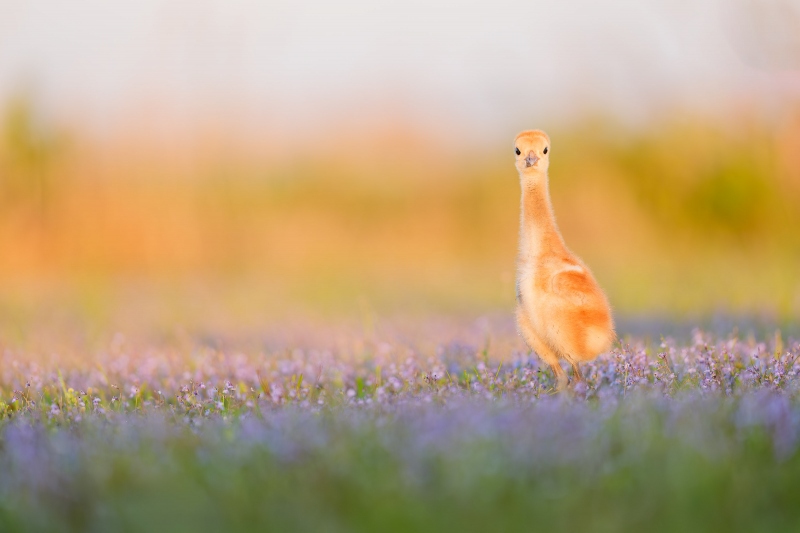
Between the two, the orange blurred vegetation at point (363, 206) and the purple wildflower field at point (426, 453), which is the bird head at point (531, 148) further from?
the orange blurred vegetation at point (363, 206)

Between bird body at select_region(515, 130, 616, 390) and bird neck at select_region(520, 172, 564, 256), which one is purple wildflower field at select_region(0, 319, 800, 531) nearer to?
bird body at select_region(515, 130, 616, 390)

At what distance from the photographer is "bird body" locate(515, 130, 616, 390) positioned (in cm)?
424

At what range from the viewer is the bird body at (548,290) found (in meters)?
4.24

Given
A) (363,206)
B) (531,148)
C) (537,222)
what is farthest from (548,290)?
(363,206)

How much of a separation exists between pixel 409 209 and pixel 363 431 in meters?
14.2

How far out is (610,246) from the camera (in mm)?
15516

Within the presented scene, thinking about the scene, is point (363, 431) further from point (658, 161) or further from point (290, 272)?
point (658, 161)

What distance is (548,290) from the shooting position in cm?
425

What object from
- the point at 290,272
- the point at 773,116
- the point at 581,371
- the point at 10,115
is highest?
the point at 773,116

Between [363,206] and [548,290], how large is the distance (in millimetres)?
13148

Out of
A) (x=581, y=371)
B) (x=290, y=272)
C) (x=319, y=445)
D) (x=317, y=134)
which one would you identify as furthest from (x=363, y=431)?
(x=317, y=134)

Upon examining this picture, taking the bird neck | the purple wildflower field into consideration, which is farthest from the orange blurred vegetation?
the purple wildflower field

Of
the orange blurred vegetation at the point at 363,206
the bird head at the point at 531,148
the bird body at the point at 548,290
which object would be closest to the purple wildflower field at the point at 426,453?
the bird body at the point at 548,290

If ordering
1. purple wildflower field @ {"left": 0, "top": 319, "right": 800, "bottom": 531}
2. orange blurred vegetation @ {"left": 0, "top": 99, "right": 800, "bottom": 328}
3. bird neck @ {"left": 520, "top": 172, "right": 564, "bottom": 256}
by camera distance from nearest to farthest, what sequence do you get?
purple wildflower field @ {"left": 0, "top": 319, "right": 800, "bottom": 531}
bird neck @ {"left": 520, "top": 172, "right": 564, "bottom": 256}
orange blurred vegetation @ {"left": 0, "top": 99, "right": 800, "bottom": 328}
